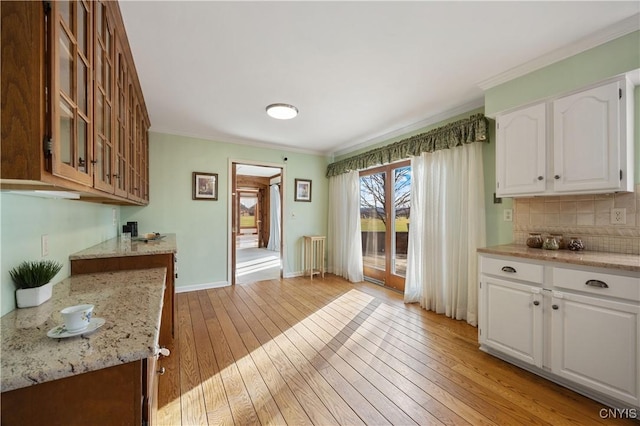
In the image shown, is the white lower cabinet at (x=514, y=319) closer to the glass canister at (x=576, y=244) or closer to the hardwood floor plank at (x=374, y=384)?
the glass canister at (x=576, y=244)

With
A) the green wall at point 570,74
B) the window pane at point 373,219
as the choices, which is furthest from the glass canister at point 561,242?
the window pane at point 373,219

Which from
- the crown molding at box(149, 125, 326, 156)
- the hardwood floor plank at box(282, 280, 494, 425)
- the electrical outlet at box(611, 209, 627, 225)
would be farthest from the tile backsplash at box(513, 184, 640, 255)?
the crown molding at box(149, 125, 326, 156)

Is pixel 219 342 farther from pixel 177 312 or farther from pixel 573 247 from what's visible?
pixel 573 247

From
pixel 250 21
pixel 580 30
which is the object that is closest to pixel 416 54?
pixel 580 30

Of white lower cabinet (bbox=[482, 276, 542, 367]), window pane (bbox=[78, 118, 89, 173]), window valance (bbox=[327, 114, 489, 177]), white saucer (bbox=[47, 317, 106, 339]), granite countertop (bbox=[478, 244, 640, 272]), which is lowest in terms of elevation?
white lower cabinet (bbox=[482, 276, 542, 367])

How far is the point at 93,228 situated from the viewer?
7.57 ft

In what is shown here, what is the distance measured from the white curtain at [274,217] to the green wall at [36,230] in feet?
20.4

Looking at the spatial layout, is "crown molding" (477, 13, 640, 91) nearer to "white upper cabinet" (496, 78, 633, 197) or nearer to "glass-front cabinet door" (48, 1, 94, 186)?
"white upper cabinet" (496, 78, 633, 197)

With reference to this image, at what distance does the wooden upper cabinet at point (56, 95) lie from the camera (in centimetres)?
73

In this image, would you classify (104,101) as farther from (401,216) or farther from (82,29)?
(401,216)

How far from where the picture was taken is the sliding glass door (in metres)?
3.87

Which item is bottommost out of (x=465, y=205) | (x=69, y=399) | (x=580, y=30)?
(x=69, y=399)

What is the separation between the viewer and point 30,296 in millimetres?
1136

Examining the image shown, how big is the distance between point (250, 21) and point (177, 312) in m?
3.11
